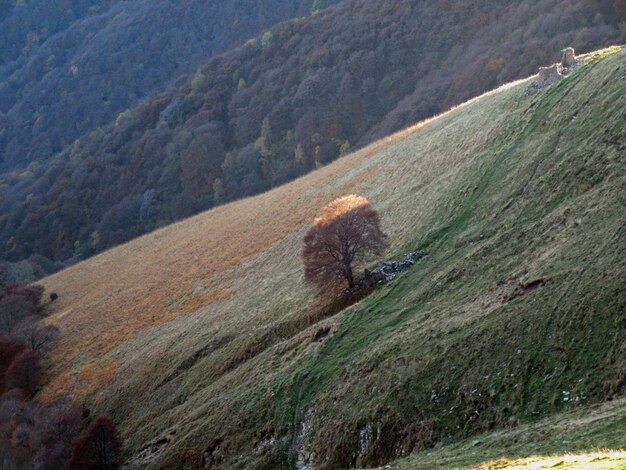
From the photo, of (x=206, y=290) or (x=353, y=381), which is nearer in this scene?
(x=353, y=381)

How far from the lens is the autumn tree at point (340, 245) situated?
4147cm

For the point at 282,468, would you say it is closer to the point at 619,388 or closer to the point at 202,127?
the point at 619,388

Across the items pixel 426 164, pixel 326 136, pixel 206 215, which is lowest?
pixel 326 136

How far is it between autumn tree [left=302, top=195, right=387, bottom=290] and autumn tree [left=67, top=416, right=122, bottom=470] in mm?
14455

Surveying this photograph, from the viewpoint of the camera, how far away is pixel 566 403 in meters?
22.3

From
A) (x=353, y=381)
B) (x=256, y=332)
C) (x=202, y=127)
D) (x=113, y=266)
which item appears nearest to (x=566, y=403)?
(x=353, y=381)

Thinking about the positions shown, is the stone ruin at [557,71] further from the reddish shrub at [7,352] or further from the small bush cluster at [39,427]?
the reddish shrub at [7,352]

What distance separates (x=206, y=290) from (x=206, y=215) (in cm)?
2881

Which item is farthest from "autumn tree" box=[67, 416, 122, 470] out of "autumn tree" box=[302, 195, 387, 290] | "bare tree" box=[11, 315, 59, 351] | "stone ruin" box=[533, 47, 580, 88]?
"stone ruin" box=[533, 47, 580, 88]

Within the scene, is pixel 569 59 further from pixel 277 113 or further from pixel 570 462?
pixel 277 113

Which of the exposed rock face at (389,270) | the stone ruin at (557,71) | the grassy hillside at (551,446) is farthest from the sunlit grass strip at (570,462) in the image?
the stone ruin at (557,71)

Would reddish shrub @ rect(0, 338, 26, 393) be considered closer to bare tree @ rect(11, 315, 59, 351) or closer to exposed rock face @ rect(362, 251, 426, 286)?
bare tree @ rect(11, 315, 59, 351)

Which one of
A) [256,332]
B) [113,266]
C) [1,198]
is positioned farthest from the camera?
[1,198]

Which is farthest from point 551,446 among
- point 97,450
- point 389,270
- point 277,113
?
point 277,113
